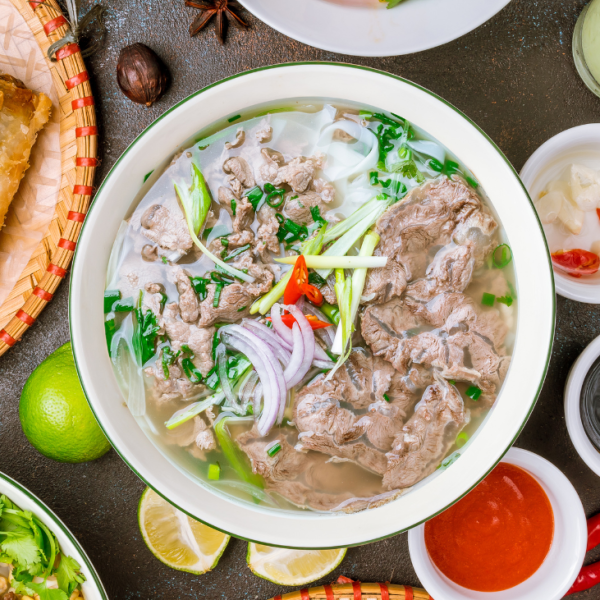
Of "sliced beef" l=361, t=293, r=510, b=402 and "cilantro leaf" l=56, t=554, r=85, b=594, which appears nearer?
"sliced beef" l=361, t=293, r=510, b=402

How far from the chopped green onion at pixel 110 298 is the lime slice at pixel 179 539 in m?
0.81

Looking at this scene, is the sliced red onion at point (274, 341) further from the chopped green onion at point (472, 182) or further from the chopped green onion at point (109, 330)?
the chopped green onion at point (472, 182)

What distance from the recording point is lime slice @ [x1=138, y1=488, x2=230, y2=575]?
1929mm

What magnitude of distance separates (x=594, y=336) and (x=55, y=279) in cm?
210

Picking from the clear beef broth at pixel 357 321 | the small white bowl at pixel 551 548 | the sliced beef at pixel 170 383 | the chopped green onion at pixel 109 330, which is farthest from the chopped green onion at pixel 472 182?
the chopped green onion at pixel 109 330

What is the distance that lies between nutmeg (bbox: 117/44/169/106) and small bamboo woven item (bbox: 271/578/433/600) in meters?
2.02

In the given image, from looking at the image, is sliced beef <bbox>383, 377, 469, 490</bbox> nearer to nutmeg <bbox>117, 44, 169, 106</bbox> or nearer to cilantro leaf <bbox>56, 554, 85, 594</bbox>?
cilantro leaf <bbox>56, 554, 85, 594</bbox>

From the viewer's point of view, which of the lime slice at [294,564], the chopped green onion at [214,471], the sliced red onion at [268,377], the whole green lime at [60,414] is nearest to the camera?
the sliced red onion at [268,377]

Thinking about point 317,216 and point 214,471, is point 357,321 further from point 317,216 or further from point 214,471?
point 214,471

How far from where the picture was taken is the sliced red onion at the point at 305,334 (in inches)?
57.9

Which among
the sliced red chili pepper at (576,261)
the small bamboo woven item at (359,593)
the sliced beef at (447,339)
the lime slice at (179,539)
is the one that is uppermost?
the sliced beef at (447,339)

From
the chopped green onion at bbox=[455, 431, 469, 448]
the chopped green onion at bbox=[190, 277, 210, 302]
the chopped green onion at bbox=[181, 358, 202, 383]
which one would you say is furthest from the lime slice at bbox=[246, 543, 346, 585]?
the chopped green onion at bbox=[190, 277, 210, 302]

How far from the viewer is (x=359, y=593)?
1961 mm

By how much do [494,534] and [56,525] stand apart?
5.52ft
